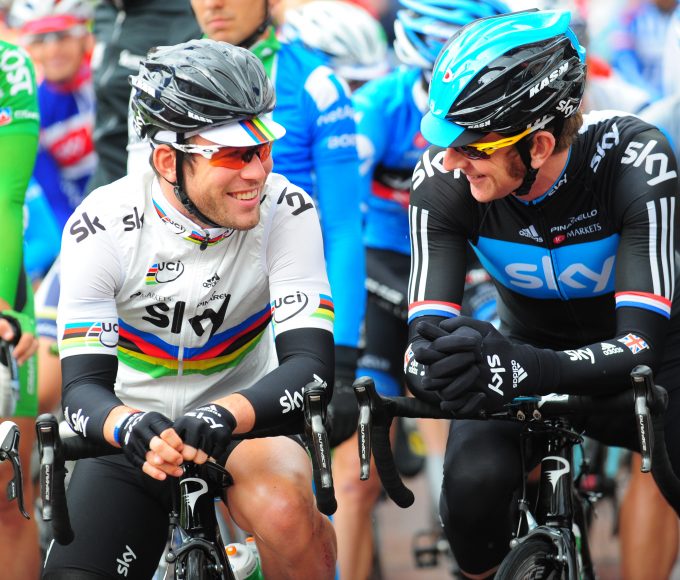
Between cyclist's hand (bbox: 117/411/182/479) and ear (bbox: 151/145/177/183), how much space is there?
878 mm

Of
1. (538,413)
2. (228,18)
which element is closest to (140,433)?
(538,413)

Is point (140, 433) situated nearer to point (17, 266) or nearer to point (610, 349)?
point (610, 349)

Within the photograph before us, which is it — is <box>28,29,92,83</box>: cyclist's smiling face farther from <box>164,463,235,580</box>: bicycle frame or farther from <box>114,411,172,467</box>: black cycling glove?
<box>114,411,172,467</box>: black cycling glove

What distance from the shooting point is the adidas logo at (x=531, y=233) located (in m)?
4.58

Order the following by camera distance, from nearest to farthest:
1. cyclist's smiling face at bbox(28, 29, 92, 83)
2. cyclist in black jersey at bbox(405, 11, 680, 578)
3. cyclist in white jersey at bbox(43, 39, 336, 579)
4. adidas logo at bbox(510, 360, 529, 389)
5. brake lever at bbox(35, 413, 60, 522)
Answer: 1. brake lever at bbox(35, 413, 60, 522)
2. adidas logo at bbox(510, 360, 529, 389)
3. cyclist in black jersey at bbox(405, 11, 680, 578)
4. cyclist in white jersey at bbox(43, 39, 336, 579)
5. cyclist's smiling face at bbox(28, 29, 92, 83)

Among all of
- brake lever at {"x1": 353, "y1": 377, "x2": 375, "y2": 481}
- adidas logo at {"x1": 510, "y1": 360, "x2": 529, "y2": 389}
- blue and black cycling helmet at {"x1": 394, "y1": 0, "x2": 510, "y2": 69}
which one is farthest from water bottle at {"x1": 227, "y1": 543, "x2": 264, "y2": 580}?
blue and black cycling helmet at {"x1": 394, "y1": 0, "x2": 510, "y2": 69}

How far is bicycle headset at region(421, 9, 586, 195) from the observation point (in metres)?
4.19

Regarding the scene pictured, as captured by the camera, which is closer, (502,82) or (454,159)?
(502,82)

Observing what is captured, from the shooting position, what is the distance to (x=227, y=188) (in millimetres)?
4316

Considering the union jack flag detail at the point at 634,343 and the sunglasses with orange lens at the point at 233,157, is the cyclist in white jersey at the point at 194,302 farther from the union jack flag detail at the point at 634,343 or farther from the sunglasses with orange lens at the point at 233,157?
the union jack flag detail at the point at 634,343

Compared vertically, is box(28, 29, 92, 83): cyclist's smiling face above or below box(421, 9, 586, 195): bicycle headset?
below

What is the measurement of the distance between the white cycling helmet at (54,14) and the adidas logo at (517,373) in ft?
17.6

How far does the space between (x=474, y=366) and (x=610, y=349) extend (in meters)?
0.50

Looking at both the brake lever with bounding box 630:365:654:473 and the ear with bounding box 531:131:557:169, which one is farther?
the ear with bounding box 531:131:557:169
